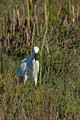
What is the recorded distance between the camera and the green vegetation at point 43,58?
12.3 ft

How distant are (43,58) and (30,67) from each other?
0.61 ft

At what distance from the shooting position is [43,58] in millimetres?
5566

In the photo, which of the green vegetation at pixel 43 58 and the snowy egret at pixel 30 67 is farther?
the snowy egret at pixel 30 67

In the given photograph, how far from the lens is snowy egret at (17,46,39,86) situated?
5.35 meters

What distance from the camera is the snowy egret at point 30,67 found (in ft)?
17.6

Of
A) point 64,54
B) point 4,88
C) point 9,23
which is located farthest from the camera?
point 9,23

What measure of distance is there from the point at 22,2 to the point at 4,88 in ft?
10.3

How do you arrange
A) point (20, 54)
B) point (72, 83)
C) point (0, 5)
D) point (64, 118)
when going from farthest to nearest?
point (0, 5), point (20, 54), point (72, 83), point (64, 118)

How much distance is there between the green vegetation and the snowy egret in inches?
2.9

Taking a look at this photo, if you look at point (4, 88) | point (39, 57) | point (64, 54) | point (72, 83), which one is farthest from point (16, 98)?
point (64, 54)

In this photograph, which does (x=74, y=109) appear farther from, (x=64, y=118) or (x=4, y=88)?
(x=4, y=88)

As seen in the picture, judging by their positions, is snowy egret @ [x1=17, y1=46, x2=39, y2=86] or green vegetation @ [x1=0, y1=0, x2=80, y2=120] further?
snowy egret @ [x1=17, y1=46, x2=39, y2=86]

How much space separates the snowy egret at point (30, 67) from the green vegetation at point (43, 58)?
7 cm

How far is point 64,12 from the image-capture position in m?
6.70
